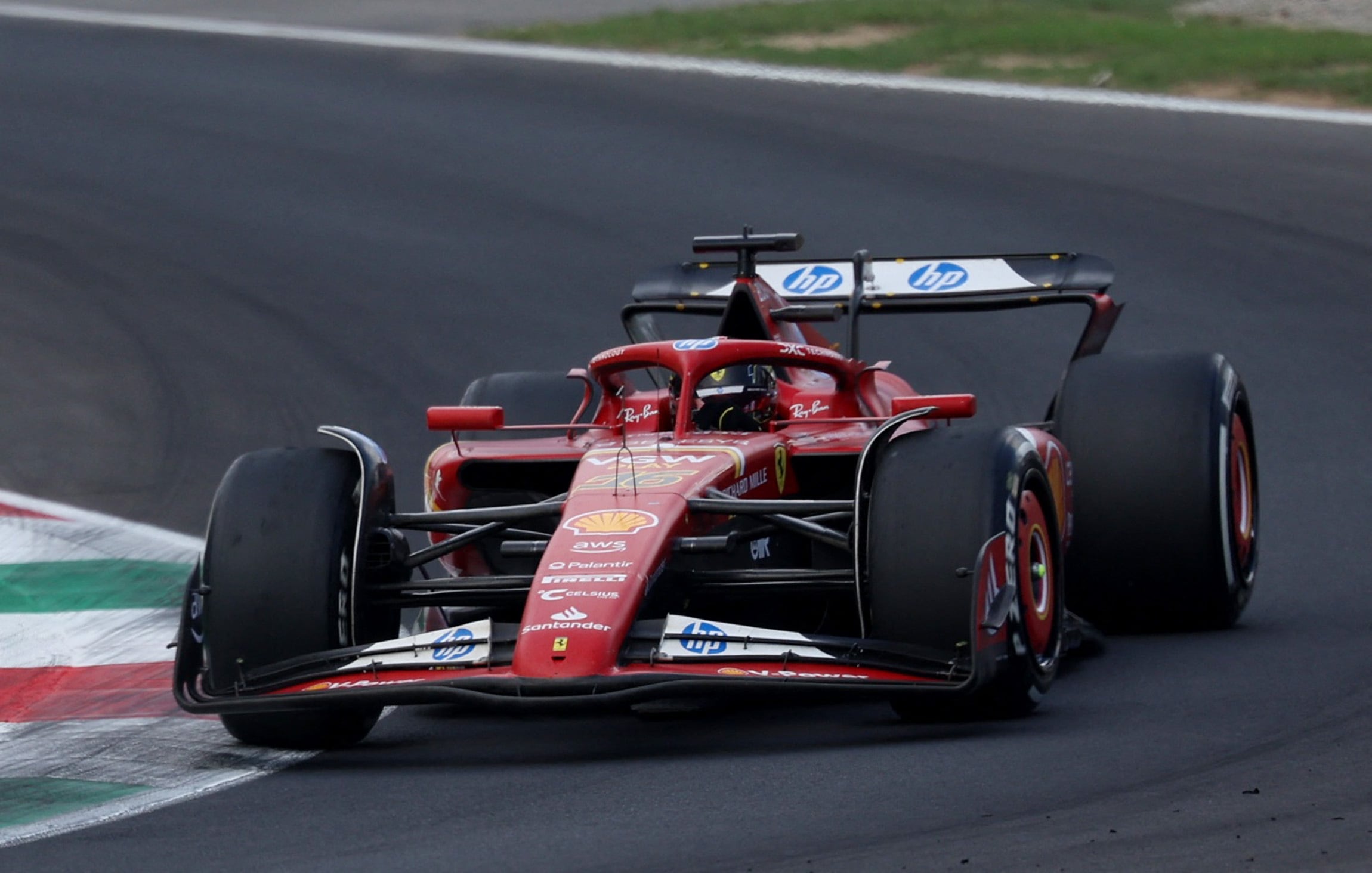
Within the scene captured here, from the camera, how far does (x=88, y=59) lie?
22.2 metres

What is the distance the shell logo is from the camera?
6.75m

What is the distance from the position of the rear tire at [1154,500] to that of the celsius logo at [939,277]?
112 cm

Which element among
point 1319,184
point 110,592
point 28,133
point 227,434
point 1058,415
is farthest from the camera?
point 28,133

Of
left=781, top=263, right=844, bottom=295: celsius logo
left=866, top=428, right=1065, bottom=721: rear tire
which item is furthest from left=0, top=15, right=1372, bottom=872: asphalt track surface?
left=781, top=263, right=844, bottom=295: celsius logo

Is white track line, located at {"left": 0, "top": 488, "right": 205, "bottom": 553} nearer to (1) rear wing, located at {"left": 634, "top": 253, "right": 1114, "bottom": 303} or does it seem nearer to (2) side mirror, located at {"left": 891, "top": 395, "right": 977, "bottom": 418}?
(1) rear wing, located at {"left": 634, "top": 253, "right": 1114, "bottom": 303}

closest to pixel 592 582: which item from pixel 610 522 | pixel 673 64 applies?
pixel 610 522

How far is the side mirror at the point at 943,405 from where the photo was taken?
7.21 meters

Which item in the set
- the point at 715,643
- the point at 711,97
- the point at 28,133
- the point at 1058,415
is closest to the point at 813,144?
the point at 711,97

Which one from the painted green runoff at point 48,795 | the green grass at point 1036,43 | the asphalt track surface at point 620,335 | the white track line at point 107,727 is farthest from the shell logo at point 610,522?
the green grass at point 1036,43

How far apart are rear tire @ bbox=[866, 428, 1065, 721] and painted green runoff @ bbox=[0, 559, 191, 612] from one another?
153 inches

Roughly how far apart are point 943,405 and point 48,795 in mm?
3041

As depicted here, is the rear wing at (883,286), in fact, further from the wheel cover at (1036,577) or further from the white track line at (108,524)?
the white track line at (108,524)

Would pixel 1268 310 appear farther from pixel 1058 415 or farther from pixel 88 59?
pixel 88 59

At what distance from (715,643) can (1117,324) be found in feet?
25.9
